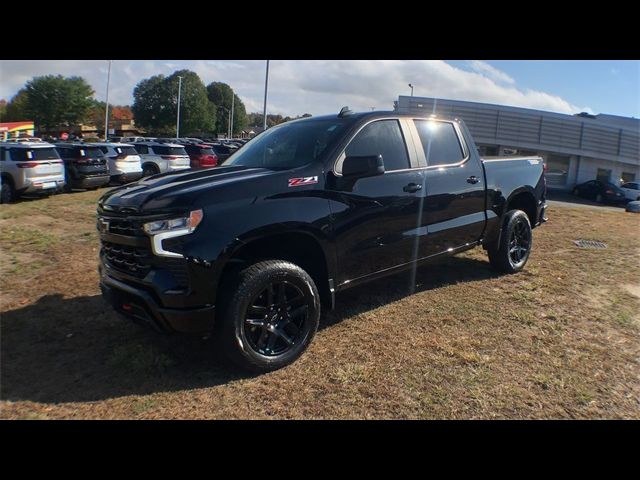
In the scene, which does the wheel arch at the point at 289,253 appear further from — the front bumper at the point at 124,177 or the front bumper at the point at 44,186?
the front bumper at the point at 124,177

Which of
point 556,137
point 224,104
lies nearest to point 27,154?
point 556,137

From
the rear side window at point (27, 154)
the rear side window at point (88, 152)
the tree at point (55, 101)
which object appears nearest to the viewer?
the rear side window at point (27, 154)

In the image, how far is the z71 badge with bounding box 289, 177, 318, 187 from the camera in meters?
3.44

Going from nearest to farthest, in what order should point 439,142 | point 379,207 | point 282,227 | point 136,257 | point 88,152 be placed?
point 136,257 → point 282,227 → point 379,207 → point 439,142 → point 88,152

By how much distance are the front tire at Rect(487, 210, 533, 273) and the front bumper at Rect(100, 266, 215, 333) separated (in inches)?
153

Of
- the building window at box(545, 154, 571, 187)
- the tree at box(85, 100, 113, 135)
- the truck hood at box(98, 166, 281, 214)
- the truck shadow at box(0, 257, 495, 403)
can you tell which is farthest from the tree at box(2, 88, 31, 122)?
the truck hood at box(98, 166, 281, 214)

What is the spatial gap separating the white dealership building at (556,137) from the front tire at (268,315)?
3472 cm

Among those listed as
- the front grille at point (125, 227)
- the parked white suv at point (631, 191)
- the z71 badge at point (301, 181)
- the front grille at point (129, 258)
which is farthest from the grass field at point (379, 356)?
the parked white suv at point (631, 191)

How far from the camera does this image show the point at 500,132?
35500 mm

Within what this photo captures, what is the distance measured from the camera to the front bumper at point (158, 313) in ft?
9.84

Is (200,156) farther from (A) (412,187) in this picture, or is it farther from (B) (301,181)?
(B) (301,181)

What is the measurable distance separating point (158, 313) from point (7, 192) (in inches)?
453

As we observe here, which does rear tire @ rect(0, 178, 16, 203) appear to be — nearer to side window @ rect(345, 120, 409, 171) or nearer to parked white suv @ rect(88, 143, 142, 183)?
parked white suv @ rect(88, 143, 142, 183)

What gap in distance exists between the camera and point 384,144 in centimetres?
419
